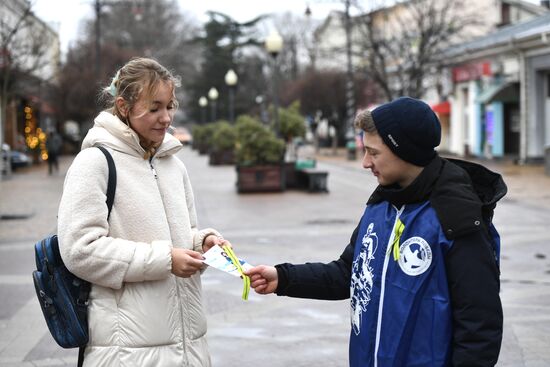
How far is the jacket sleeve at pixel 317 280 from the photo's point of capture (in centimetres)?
313

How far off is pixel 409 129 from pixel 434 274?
47 cm

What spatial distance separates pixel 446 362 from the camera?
Result: 8.32ft

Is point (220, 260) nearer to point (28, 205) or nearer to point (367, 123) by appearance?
point (367, 123)

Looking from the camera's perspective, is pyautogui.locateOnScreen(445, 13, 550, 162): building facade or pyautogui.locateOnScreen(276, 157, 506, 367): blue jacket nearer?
pyautogui.locateOnScreen(276, 157, 506, 367): blue jacket

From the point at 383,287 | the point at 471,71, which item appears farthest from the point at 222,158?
the point at 383,287

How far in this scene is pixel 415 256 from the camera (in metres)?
2.54

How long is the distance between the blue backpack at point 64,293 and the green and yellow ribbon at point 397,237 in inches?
39.7

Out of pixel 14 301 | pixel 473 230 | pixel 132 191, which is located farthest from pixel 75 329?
pixel 14 301

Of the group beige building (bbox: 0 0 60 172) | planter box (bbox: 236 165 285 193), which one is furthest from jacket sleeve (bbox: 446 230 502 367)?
beige building (bbox: 0 0 60 172)

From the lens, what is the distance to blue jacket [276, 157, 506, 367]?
8.13ft

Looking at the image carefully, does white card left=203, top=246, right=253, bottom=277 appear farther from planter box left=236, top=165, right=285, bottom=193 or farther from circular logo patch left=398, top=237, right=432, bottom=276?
planter box left=236, top=165, right=285, bottom=193

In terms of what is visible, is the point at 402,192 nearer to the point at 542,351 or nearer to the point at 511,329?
the point at 542,351

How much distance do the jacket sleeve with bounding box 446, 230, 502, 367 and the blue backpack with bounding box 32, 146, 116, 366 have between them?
1.23 meters

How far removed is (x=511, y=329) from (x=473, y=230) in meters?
4.65
